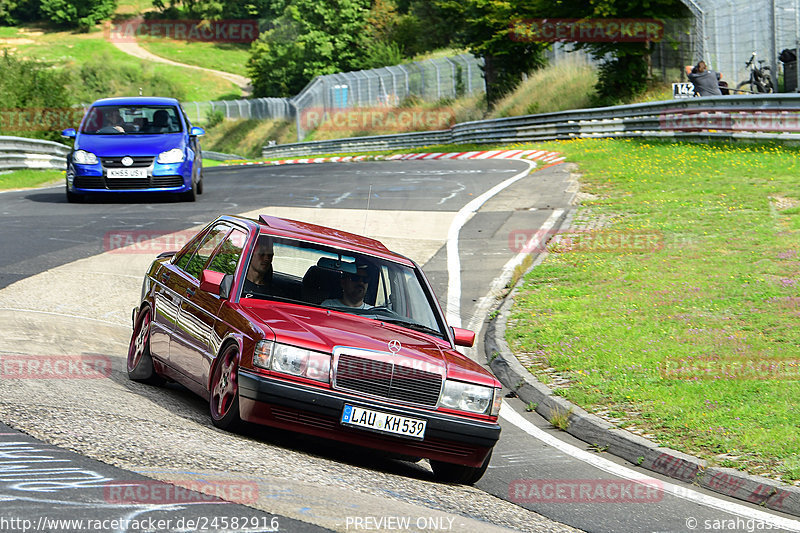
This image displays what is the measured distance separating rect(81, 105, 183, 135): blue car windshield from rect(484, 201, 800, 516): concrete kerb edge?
11.6m

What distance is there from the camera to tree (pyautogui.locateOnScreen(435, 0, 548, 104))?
151 ft

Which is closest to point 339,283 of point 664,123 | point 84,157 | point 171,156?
point 171,156

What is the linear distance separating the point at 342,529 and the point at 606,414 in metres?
4.28

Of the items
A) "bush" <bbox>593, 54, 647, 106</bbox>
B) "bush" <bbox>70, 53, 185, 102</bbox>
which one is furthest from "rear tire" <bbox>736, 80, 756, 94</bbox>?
"bush" <bbox>70, 53, 185, 102</bbox>

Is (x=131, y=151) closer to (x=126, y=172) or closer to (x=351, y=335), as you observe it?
(x=126, y=172)

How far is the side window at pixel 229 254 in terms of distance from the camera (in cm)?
772

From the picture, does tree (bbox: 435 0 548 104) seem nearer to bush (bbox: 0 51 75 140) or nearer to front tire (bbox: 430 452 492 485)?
bush (bbox: 0 51 75 140)

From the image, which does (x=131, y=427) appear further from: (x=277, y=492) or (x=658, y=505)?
(x=658, y=505)

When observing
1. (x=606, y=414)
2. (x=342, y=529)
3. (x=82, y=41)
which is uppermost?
(x=82, y=41)

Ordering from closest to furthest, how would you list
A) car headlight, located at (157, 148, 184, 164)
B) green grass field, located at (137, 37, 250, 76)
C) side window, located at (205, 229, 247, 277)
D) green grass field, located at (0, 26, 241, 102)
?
side window, located at (205, 229, 247, 277) → car headlight, located at (157, 148, 184, 164) → green grass field, located at (0, 26, 241, 102) → green grass field, located at (137, 37, 250, 76)

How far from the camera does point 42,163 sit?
1278 inches

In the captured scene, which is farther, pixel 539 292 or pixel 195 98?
pixel 195 98

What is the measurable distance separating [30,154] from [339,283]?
1046 inches

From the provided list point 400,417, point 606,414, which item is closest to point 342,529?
point 400,417
